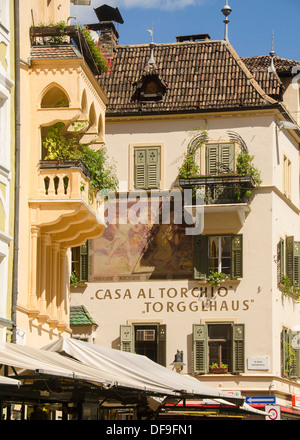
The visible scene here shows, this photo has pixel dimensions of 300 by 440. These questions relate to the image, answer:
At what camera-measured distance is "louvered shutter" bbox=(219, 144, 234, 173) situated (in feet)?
121

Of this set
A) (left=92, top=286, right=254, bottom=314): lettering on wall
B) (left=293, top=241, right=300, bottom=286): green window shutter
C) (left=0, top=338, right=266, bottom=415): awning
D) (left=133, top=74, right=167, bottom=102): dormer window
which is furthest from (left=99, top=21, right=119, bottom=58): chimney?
(left=0, top=338, right=266, bottom=415): awning

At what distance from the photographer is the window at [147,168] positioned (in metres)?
37.7

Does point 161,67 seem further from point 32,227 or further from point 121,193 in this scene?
point 32,227

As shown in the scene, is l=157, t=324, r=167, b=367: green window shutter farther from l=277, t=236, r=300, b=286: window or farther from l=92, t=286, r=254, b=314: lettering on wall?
l=277, t=236, r=300, b=286: window

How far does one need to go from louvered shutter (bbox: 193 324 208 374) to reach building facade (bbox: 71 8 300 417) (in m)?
0.05

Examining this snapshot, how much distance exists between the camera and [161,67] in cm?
3934

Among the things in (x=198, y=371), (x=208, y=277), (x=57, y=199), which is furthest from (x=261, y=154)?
(x=57, y=199)

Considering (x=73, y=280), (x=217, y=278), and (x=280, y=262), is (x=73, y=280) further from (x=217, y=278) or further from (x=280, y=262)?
(x=280, y=262)

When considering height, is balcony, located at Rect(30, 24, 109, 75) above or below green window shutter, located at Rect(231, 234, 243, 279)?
above

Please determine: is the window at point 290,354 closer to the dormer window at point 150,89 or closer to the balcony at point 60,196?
the dormer window at point 150,89

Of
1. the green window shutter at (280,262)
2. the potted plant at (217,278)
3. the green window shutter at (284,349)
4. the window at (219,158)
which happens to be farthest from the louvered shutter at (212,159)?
the green window shutter at (284,349)

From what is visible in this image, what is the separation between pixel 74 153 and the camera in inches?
969
